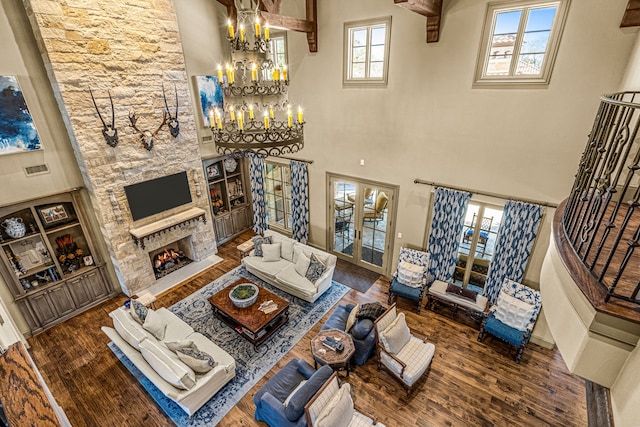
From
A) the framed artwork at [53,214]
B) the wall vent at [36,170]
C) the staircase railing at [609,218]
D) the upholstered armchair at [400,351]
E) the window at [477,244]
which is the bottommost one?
the upholstered armchair at [400,351]

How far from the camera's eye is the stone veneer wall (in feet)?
16.2

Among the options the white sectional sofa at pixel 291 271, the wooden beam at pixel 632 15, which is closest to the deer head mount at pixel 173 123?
the white sectional sofa at pixel 291 271

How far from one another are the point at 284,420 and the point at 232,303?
2.56 m

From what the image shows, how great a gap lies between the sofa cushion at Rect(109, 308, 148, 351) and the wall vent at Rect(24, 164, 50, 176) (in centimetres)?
287

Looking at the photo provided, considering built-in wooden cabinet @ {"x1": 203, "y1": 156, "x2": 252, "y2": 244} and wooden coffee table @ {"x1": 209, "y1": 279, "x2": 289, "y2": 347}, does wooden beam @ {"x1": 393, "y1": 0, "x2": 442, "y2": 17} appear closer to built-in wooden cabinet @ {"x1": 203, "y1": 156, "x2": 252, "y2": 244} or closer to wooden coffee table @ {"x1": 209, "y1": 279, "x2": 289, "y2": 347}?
wooden coffee table @ {"x1": 209, "y1": 279, "x2": 289, "y2": 347}

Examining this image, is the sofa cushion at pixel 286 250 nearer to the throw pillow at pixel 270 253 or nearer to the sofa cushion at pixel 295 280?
the throw pillow at pixel 270 253

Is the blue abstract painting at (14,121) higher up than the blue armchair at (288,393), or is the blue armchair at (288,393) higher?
the blue abstract painting at (14,121)

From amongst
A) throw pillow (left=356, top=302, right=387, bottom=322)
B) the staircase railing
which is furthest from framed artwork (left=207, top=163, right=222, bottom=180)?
the staircase railing

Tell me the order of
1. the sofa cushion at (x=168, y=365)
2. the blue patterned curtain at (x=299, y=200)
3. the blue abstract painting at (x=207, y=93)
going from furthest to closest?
the blue patterned curtain at (x=299, y=200)
the blue abstract painting at (x=207, y=93)
the sofa cushion at (x=168, y=365)

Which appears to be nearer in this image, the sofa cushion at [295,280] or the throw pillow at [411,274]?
the throw pillow at [411,274]

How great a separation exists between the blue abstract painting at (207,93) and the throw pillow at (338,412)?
6.54m

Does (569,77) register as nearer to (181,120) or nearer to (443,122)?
(443,122)

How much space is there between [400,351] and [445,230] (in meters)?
2.49

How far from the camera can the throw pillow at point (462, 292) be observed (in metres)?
5.76
